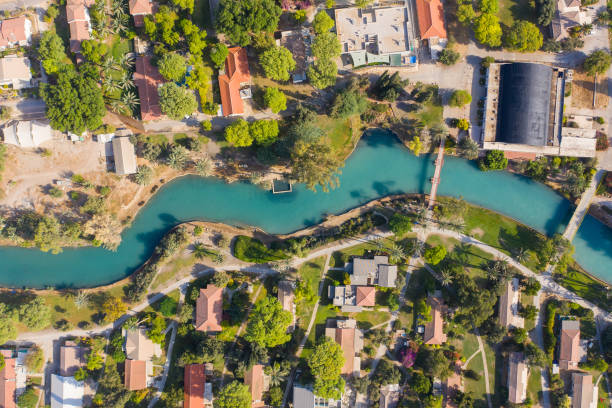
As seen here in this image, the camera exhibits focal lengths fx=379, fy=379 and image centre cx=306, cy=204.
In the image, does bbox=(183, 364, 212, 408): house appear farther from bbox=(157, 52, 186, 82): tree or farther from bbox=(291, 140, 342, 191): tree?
bbox=(157, 52, 186, 82): tree

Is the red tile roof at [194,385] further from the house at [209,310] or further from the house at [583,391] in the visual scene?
the house at [583,391]

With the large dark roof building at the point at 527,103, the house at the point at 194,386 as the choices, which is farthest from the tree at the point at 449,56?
the house at the point at 194,386

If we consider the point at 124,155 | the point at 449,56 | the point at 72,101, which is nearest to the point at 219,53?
the point at 124,155

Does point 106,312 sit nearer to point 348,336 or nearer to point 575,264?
point 348,336

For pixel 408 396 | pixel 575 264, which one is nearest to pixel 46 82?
pixel 408 396

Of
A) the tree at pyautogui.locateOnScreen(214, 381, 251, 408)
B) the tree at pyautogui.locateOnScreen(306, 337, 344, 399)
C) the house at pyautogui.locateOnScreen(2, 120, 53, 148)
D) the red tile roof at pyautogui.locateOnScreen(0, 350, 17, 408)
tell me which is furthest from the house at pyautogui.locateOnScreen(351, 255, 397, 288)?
the red tile roof at pyautogui.locateOnScreen(0, 350, 17, 408)
